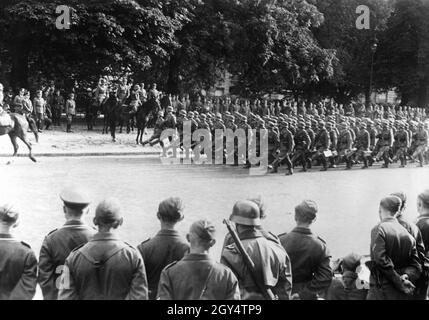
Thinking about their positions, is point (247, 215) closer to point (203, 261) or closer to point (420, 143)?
point (203, 261)

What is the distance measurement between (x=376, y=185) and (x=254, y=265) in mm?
10851

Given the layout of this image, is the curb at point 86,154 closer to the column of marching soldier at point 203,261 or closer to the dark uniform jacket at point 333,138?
the dark uniform jacket at point 333,138

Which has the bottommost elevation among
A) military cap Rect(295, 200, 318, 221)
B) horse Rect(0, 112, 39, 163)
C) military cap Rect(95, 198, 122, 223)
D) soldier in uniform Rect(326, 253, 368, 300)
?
soldier in uniform Rect(326, 253, 368, 300)

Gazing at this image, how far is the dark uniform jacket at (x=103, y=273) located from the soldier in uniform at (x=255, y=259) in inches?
27.2

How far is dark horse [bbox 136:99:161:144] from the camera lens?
21.5 m

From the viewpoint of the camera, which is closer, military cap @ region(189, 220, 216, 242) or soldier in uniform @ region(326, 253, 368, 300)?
military cap @ region(189, 220, 216, 242)

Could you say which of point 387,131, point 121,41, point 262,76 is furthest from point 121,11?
point 262,76

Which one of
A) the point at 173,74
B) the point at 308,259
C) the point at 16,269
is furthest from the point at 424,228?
the point at 173,74

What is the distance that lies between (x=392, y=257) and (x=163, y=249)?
1.93 metres

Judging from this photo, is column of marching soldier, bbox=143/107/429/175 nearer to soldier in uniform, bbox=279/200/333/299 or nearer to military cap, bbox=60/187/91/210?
soldier in uniform, bbox=279/200/333/299

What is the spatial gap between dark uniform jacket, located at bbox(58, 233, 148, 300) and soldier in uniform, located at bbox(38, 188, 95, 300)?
0.50 m

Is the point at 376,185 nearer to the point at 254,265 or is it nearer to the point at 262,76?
the point at 254,265

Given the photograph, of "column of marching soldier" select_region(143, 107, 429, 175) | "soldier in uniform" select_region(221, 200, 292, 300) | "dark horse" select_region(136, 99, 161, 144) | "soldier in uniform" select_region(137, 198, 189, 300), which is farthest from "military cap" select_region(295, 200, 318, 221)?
"dark horse" select_region(136, 99, 161, 144)

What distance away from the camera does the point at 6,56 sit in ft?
71.8
